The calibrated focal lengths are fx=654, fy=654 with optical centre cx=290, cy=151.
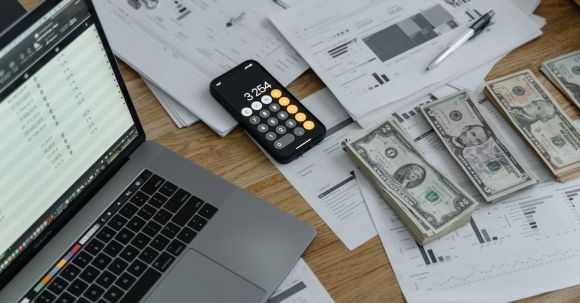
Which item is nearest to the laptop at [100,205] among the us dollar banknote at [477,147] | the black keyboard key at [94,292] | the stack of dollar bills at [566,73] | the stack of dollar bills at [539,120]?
the black keyboard key at [94,292]

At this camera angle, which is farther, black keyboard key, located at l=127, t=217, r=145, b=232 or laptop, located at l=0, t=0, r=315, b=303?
black keyboard key, located at l=127, t=217, r=145, b=232

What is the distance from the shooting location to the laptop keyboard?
2.49 feet

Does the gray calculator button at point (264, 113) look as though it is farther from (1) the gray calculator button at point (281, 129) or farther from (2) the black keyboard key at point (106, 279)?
(2) the black keyboard key at point (106, 279)

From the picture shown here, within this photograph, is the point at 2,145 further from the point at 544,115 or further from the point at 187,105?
the point at 544,115

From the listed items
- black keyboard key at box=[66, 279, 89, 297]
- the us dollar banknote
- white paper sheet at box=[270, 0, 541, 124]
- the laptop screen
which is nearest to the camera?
the laptop screen

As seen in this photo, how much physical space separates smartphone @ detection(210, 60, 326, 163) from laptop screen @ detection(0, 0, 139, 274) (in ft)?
0.55

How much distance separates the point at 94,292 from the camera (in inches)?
29.8

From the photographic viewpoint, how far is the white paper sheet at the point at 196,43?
96cm

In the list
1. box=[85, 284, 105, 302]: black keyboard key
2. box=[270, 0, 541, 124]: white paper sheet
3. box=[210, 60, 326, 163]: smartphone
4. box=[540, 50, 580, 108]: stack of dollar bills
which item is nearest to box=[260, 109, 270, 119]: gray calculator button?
box=[210, 60, 326, 163]: smartphone

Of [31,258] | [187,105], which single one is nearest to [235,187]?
[187,105]

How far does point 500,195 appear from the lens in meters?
0.85

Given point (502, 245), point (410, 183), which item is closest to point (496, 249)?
point (502, 245)

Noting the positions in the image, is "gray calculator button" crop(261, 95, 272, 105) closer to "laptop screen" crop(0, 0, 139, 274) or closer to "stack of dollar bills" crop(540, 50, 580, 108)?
"laptop screen" crop(0, 0, 139, 274)

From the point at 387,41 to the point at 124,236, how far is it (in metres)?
0.49
